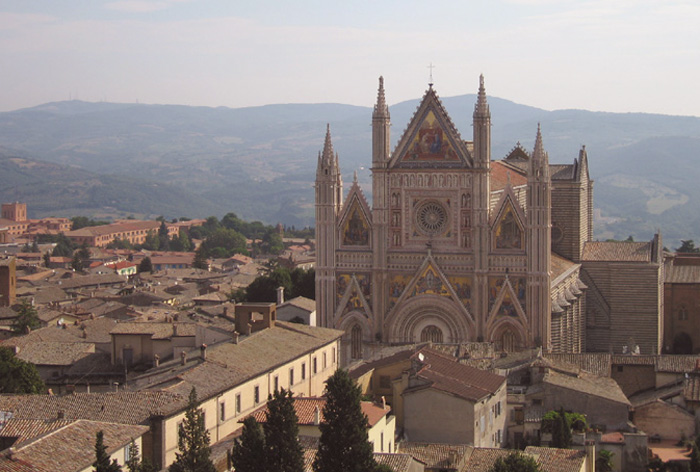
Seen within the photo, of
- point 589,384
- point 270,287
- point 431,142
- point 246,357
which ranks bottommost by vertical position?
point 589,384

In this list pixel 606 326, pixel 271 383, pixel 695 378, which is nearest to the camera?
pixel 271 383

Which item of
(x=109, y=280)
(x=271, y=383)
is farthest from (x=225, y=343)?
(x=109, y=280)

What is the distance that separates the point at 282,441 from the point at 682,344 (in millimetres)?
44804

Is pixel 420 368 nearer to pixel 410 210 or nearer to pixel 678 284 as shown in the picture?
pixel 410 210

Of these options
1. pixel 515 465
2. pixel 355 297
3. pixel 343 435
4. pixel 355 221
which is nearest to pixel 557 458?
pixel 515 465

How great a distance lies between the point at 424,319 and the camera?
2272 inches

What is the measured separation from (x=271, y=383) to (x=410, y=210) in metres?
16.9

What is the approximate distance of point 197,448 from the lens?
1167 inches

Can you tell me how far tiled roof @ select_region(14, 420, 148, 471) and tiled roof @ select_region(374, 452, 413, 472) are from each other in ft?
20.6

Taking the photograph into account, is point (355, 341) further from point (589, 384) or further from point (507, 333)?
point (589, 384)

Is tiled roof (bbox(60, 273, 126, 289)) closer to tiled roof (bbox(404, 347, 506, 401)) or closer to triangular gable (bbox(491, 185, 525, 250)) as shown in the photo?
triangular gable (bbox(491, 185, 525, 250))

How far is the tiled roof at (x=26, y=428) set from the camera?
32906mm

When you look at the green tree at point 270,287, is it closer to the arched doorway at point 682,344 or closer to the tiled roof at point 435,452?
the arched doorway at point 682,344

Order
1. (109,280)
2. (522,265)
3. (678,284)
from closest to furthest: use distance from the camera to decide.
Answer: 1. (522,265)
2. (678,284)
3. (109,280)
